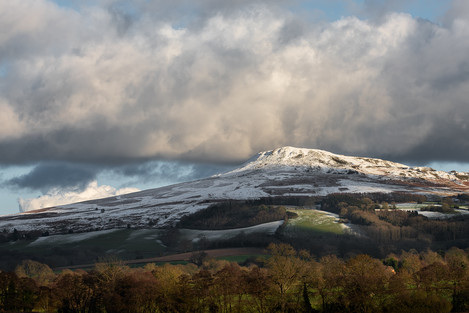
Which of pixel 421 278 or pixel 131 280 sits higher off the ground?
pixel 131 280

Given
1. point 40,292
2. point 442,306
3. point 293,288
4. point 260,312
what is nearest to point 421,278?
point 442,306

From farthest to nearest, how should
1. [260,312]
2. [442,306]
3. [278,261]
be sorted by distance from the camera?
[278,261]
[260,312]
[442,306]

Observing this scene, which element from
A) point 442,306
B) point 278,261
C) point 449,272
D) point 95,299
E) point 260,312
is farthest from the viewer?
point 278,261

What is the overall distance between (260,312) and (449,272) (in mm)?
47873

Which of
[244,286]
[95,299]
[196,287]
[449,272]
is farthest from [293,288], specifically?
[95,299]

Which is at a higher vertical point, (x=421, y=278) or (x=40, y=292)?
(x=40, y=292)

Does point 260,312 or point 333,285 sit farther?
point 333,285

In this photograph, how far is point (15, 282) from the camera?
392 feet

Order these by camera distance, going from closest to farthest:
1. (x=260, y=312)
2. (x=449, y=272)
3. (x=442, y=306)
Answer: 1. (x=442, y=306)
2. (x=260, y=312)
3. (x=449, y=272)

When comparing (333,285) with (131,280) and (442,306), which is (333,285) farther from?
(131,280)

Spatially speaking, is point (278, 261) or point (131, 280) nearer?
point (131, 280)

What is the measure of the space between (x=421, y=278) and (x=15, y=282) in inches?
3687

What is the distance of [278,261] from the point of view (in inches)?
5315

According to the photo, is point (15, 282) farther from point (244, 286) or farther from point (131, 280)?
point (244, 286)
